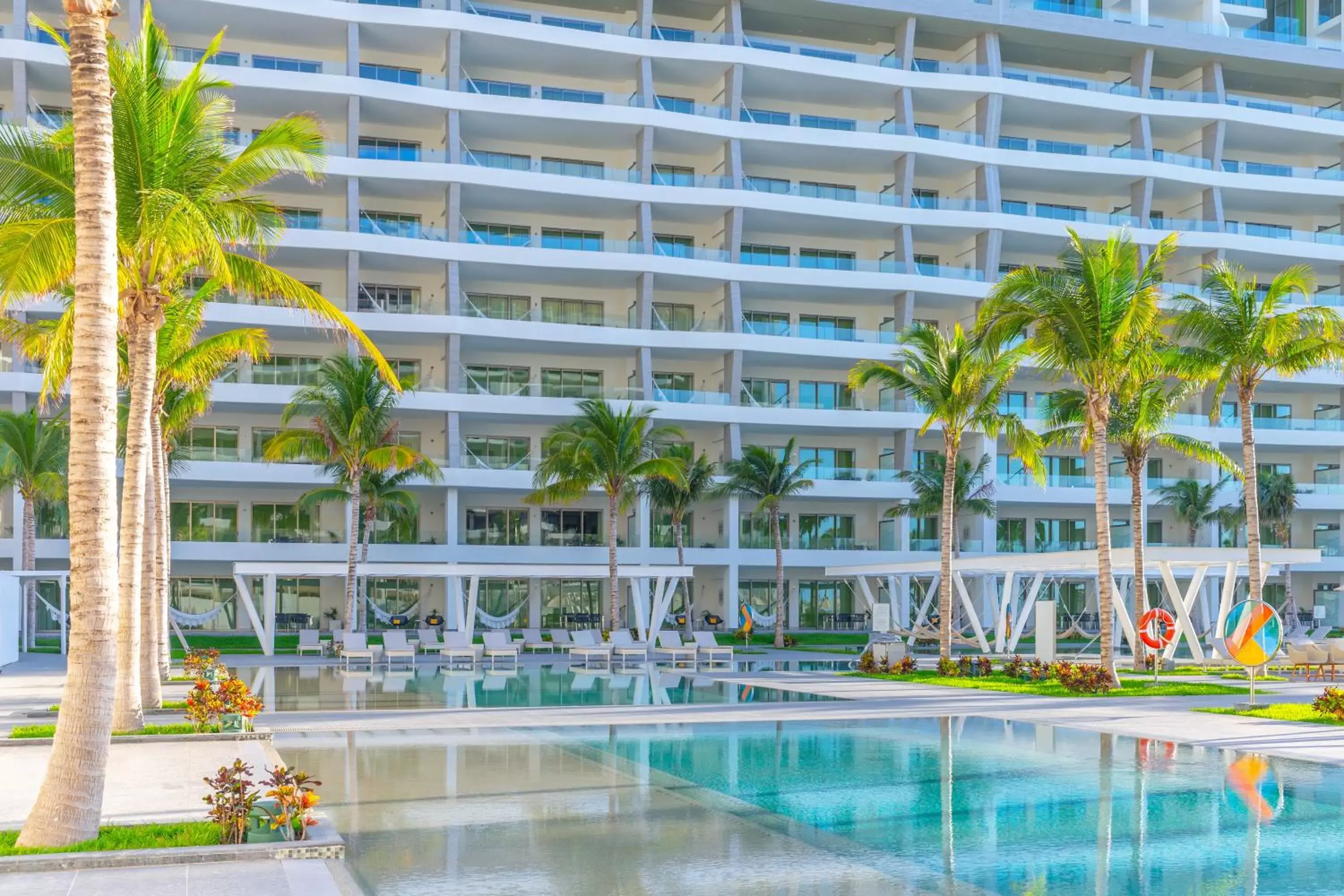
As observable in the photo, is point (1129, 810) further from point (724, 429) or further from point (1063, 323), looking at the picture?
point (724, 429)

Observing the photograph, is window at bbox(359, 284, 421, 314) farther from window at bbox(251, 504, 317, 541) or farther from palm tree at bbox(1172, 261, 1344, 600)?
palm tree at bbox(1172, 261, 1344, 600)

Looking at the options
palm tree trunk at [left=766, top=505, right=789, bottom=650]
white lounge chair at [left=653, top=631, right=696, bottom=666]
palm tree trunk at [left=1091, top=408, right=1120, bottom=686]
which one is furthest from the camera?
palm tree trunk at [left=766, top=505, right=789, bottom=650]

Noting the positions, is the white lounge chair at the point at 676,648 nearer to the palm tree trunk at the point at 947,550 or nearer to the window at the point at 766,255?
the palm tree trunk at the point at 947,550

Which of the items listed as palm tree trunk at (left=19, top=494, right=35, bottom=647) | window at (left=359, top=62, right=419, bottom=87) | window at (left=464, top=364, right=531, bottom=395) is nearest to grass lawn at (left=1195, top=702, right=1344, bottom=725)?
window at (left=464, top=364, right=531, bottom=395)

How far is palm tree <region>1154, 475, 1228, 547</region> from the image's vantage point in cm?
5441

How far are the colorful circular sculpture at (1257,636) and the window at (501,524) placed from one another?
33254 millimetres

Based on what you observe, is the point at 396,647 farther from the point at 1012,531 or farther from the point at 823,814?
the point at 1012,531

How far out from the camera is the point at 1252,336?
25.8 metres

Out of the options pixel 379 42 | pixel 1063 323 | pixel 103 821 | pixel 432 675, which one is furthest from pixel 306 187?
pixel 103 821

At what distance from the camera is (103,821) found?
9.88 m

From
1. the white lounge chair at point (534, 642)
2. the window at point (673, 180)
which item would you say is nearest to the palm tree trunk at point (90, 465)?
the white lounge chair at point (534, 642)

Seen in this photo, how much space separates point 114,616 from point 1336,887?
27.3ft

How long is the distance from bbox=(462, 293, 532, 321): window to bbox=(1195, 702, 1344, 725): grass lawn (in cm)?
3460

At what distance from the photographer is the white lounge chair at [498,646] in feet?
108
